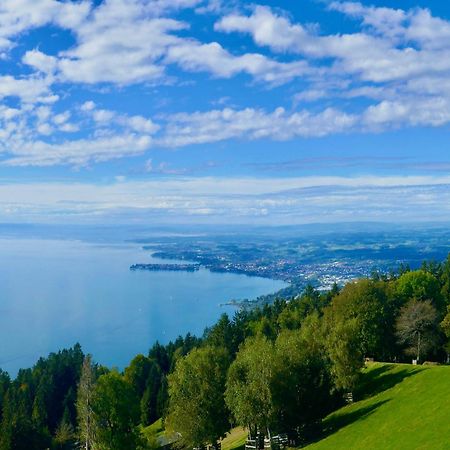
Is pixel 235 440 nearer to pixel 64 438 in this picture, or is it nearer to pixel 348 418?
pixel 348 418

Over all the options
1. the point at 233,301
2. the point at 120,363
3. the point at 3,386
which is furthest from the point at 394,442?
the point at 233,301

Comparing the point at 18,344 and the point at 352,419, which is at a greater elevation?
the point at 352,419

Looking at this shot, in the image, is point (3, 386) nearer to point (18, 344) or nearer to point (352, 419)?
point (352, 419)

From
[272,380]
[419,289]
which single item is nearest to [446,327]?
[419,289]

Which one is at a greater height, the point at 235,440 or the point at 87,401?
the point at 87,401

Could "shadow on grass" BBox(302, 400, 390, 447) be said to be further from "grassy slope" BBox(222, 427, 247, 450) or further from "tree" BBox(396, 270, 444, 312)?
"tree" BBox(396, 270, 444, 312)

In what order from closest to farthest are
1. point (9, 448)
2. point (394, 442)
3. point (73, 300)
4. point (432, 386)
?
point (394, 442)
point (432, 386)
point (9, 448)
point (73, 300)

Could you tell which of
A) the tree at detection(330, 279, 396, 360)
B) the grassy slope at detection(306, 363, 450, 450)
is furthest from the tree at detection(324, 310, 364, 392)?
the tree at detection(330, 279, 396, 360)
